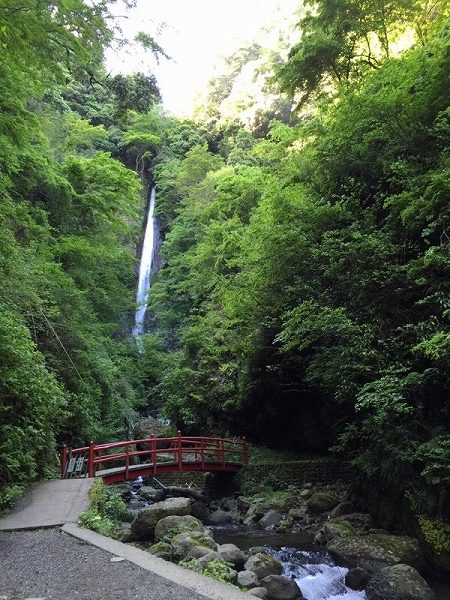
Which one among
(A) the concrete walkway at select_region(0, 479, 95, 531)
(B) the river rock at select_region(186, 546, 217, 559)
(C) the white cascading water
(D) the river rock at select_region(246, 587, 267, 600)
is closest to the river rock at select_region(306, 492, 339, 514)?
(C) the white cascading water

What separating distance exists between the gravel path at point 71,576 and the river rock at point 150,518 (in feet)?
10.4

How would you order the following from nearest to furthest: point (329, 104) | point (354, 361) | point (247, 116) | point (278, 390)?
point (354, 361) → point (329, 104) → point (278, 390) → point (247, 116)

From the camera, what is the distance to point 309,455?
13.5 m

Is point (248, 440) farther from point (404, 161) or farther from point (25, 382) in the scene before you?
point (404, 161)

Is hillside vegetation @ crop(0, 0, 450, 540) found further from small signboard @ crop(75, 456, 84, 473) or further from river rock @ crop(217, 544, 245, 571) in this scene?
river rock @ crop(217, 544, 245, 571)

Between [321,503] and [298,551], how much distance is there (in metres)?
2.31

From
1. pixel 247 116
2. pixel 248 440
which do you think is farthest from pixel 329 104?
pixel 247 116

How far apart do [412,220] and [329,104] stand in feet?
20.6

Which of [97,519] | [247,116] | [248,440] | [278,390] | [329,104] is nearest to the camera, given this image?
[97,519]

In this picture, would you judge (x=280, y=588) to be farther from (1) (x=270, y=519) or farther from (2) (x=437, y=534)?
(1) (x=270, y=519)

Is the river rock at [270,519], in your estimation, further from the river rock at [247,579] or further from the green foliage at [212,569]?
→ the green foliage at [212,569]

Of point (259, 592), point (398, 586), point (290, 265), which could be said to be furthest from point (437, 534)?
point (290, 265)

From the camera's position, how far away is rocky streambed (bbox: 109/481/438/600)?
18.8ft

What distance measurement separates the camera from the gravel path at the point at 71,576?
3.45m
